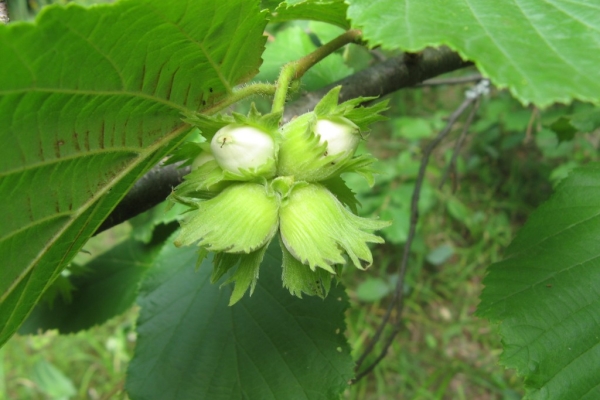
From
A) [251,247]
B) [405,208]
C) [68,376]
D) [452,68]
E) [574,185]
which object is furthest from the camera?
[68,376]

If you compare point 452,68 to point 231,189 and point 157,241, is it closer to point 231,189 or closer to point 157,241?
point 231,189

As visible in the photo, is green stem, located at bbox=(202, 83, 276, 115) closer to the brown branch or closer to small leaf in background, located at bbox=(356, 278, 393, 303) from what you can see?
the brown branch

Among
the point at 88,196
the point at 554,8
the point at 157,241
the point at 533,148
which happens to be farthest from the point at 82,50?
the point at 533,148

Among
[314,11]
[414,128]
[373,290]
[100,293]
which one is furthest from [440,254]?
[314,11]

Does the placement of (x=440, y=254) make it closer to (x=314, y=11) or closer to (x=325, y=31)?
(x=325, y=31)

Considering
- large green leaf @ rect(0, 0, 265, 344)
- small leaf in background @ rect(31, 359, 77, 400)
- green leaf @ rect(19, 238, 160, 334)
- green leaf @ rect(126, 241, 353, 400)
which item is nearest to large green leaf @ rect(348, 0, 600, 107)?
large green leaf @ rect(0, 0, 265, 344)

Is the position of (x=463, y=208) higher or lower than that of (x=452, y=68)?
lower
